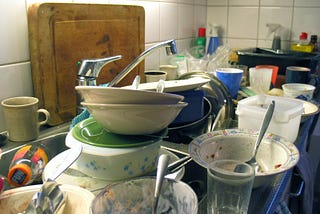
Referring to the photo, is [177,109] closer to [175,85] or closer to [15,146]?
[175,85]

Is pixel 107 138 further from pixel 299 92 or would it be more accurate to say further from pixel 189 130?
pixel 299 92

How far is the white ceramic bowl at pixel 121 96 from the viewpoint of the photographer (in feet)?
1.81

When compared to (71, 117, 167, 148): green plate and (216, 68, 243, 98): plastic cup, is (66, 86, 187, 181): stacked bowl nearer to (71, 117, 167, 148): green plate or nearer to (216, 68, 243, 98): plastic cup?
(71, 117, 167, 148): green plate

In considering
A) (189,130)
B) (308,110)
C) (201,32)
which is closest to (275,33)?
(201,32)

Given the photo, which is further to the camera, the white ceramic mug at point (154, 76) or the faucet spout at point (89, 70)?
the white ceramic mug at point (154, 76)

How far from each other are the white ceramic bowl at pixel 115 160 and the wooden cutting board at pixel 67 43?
0.28 meters

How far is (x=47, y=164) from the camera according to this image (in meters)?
0.66

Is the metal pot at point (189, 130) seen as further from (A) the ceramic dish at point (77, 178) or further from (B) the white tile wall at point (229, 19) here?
(B) the white tile wall at point (229, 19)

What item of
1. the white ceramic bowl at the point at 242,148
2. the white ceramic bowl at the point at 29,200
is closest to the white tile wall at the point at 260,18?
the white ceramic bowl at the point at 242,148

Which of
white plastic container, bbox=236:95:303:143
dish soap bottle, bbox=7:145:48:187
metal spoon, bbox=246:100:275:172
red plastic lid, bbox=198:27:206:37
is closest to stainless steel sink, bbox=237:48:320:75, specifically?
red plastic lid, bbox=198:27:206:37

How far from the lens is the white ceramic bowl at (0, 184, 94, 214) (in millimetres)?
508

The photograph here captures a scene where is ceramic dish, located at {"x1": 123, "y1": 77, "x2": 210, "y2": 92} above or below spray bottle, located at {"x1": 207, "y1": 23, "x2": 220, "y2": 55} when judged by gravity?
below

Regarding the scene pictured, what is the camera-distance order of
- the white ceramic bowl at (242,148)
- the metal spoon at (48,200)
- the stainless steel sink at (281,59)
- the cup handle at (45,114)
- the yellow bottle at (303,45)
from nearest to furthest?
1. the metal spoon at (48,200)
2. the white ceramic bowl at (242,148)
3. the cup handle at (45,114)
4. the stainless steel sink at (281,59)
5. the yellow bottle at (303,45)

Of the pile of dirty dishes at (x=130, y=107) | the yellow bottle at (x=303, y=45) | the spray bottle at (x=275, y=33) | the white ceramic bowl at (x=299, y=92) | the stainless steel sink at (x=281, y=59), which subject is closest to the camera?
the pile of dirty dishes at (x=130, y=107)
